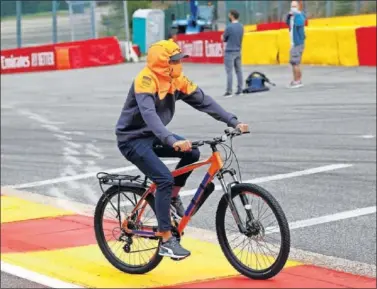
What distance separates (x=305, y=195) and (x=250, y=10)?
36.6 meters

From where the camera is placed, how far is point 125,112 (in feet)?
9.83

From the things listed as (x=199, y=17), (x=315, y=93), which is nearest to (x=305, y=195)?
(x=315, y=93)

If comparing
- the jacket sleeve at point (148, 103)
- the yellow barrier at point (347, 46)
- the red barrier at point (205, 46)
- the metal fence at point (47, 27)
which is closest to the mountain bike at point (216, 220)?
the jacket sleeve at point (148, 103)

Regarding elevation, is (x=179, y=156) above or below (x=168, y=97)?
below

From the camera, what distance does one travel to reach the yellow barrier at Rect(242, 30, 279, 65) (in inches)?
1540

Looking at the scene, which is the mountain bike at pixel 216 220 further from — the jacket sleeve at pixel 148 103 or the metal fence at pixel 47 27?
the metal fence at pixel 47 27

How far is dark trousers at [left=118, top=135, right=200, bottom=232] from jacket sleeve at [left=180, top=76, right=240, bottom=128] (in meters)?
0.12

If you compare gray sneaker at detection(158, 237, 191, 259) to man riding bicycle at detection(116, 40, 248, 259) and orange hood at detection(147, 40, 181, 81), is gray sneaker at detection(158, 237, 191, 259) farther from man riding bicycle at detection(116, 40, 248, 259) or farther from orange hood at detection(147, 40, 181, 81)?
orange hood at detection(147, 40, 181, 81)

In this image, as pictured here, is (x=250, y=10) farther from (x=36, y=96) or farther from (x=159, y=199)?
(x=159, y=199)

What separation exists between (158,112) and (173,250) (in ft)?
4.46

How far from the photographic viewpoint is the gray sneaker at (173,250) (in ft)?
13.3

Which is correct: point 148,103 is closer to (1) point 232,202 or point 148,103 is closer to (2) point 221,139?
(2) point 221,139

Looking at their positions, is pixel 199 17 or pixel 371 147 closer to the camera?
pixel 371 147

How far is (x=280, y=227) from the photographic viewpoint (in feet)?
11.4
